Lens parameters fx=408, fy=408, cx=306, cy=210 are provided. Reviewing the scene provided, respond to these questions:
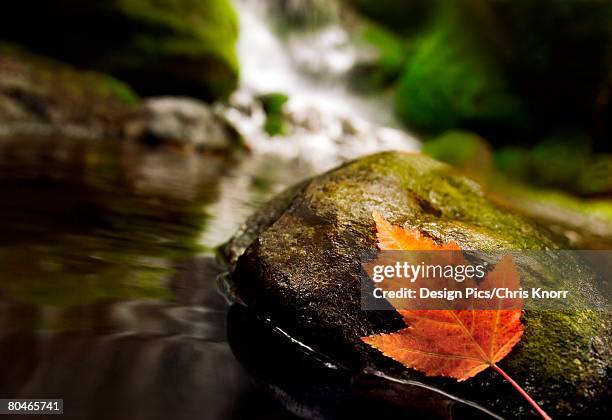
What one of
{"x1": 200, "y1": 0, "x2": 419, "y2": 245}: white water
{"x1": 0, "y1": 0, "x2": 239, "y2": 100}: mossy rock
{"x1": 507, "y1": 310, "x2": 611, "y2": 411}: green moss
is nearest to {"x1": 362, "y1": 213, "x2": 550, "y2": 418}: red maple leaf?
{"x1": 507, "y1": 310, "x2": 611, "y2": 411}: green moss

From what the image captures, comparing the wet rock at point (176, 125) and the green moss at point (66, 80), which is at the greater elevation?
the green moss at point (66, 80)

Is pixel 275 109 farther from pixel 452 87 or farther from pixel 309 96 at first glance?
pixel 452 87

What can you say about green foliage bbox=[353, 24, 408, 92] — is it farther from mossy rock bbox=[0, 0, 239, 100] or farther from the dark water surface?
the dark water surface

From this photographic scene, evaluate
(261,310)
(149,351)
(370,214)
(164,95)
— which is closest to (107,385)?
(149,351)

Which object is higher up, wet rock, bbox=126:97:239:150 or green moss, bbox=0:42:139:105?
green moss, bbox=0:42:139:105

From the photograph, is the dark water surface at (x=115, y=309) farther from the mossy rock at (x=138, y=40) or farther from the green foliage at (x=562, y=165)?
the mossy rock at (x=138, y=40)

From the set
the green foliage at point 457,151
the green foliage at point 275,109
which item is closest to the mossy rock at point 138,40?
the green foliage at point 275,109

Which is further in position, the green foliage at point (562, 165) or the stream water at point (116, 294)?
the green foliage at point (562, 165)
